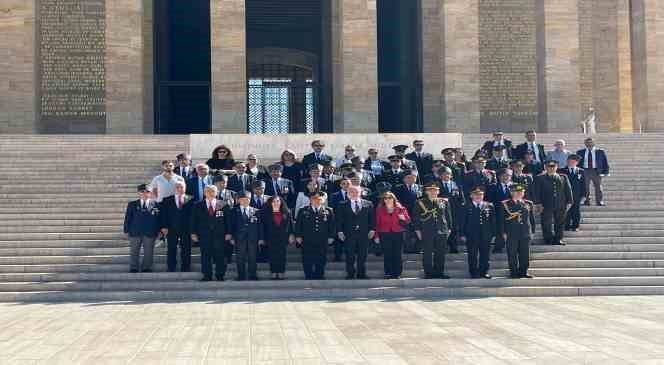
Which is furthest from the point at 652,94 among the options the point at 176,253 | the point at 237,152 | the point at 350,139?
the point at 176,253

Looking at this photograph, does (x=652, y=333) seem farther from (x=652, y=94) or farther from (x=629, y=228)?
(x=652, y=94)

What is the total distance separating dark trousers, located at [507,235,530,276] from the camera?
10234 mm

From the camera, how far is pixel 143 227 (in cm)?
1023

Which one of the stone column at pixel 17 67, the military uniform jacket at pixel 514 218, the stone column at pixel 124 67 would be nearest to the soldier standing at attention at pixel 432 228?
the military uniform jacket at pixel 514 218

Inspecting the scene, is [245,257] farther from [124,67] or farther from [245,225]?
[124,67]

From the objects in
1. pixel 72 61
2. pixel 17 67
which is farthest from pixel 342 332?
pixel 72 61

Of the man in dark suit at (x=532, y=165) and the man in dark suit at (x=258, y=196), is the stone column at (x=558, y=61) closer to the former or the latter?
the man in dark suit at (x=532, y=165)

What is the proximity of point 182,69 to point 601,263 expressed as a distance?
2102cm

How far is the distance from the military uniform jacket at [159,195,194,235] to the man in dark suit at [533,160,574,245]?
538cm

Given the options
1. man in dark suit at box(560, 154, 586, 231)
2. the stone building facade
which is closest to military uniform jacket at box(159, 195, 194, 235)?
man in dark suit at box(560, 154, 586, 231)

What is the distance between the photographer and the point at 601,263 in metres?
10.9

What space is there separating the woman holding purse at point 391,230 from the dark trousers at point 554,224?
101 inches

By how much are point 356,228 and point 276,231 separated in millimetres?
1131

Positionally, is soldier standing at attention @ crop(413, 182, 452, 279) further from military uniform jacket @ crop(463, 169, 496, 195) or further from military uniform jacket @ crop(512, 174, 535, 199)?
military uniform jacket @ crop(512, 174, 535, 199)
